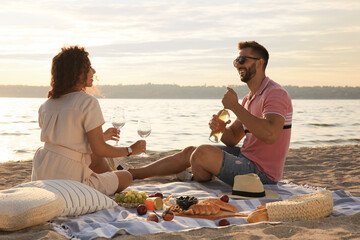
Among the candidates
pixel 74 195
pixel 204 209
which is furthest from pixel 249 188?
pixel 74 195

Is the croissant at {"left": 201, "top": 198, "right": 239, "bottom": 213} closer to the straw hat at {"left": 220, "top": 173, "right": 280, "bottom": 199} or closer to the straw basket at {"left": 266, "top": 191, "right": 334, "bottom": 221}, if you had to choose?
the straw basket at {"left": 266, "top": 191, "right": 334, "bottom": 221}

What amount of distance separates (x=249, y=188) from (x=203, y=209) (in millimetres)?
894

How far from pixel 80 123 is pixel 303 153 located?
649cm

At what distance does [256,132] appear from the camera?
4777 mm

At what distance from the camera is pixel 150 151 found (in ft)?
38.6

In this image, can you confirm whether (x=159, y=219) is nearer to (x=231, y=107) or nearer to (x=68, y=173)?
(x=68, y=173)

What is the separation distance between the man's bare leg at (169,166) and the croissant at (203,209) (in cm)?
168

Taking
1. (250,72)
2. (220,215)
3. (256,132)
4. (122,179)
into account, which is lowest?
(220,215)

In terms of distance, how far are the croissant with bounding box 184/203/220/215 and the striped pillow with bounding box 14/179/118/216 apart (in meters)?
0.83

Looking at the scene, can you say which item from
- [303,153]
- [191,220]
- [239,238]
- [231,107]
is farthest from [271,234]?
[303,153]

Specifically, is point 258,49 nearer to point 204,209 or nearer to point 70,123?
point 204,209

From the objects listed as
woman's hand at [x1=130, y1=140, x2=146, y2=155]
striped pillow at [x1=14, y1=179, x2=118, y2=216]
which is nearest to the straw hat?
woman's hand at [x1=130, y1=140, x2=146, y2=155]

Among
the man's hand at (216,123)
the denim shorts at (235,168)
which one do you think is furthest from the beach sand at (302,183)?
the man's hand at (216,123)

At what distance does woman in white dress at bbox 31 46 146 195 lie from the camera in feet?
13.5
